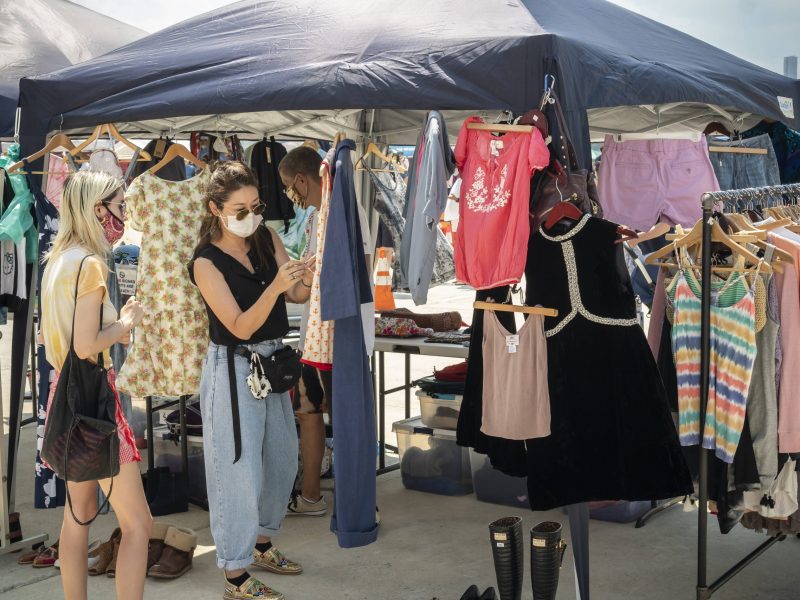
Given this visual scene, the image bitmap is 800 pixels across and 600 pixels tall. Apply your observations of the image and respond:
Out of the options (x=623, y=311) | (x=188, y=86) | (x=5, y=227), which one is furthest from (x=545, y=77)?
(x=5, y=227)

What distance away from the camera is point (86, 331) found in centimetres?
328

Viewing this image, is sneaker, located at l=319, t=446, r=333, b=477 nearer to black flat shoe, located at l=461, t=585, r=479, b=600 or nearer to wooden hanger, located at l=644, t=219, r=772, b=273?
black flat shoe, located at l=461, t=585, r=479, b=600

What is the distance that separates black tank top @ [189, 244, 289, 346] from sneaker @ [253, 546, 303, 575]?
3.50ft

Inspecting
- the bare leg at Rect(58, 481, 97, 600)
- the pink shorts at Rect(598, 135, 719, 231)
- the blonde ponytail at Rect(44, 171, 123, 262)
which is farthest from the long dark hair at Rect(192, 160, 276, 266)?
the pink shorts at Rect(598, 135, 719, 231)

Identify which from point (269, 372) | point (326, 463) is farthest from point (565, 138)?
point (326, 463)

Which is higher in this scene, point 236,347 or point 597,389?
point 236,347

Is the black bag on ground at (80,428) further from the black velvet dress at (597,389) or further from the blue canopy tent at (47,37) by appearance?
the blue canopy tent at (47,37)

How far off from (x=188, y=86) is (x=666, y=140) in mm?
2431

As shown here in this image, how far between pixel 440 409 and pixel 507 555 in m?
1.83

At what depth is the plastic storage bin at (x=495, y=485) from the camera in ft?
17.4

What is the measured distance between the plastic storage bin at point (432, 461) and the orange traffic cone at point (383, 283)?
701 mm

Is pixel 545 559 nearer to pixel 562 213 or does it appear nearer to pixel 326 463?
pixel 562 213

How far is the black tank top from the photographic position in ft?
12.6

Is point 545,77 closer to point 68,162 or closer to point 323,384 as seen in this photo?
point 323,384
